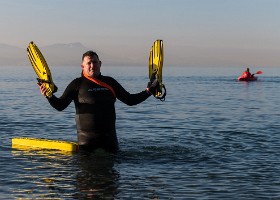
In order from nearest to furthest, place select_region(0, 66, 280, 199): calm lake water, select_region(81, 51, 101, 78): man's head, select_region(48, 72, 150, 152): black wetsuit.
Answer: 1. select_region(0, 66, 280, 199): calm lake water
2. select_region(81, 51, 101, 78): man's head
3. select_region(48, 72, 150, 152): black wetsuit

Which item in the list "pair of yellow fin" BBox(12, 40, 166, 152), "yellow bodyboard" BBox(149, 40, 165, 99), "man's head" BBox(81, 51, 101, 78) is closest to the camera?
"man's head" BBox(81, 51, 101, 78)

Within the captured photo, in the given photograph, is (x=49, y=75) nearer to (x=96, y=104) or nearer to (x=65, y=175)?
(x=96, y=104)

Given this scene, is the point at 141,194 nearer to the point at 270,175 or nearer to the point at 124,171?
the point at 124,171

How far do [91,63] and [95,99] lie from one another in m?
0.89

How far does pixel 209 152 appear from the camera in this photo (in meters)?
15.1

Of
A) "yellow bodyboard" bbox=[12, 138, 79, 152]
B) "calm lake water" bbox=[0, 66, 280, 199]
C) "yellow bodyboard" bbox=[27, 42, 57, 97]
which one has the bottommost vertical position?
"calm lake water" bbox=[0, 66, 280, 199]

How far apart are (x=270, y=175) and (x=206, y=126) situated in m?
10.9

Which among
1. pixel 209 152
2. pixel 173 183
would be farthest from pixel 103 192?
pixel 209 152

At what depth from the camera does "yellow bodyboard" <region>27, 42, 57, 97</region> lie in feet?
38.3

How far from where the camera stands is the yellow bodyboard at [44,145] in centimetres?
1349

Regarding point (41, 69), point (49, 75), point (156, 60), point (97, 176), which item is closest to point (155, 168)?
point (97, 176)

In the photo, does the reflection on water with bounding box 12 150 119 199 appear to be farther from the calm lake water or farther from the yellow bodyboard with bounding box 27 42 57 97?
the yellow bodyboard with bounding box 27 42 57 97

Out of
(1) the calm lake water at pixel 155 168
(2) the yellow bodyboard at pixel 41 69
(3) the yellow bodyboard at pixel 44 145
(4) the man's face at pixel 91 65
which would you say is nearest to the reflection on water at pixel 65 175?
(1) the calm lake water at pixel 155 168

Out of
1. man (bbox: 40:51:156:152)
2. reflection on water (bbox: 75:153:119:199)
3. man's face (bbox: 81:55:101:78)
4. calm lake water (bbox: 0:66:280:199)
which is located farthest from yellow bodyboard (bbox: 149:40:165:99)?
reflection on water (bbox: 75:153:119:199)
